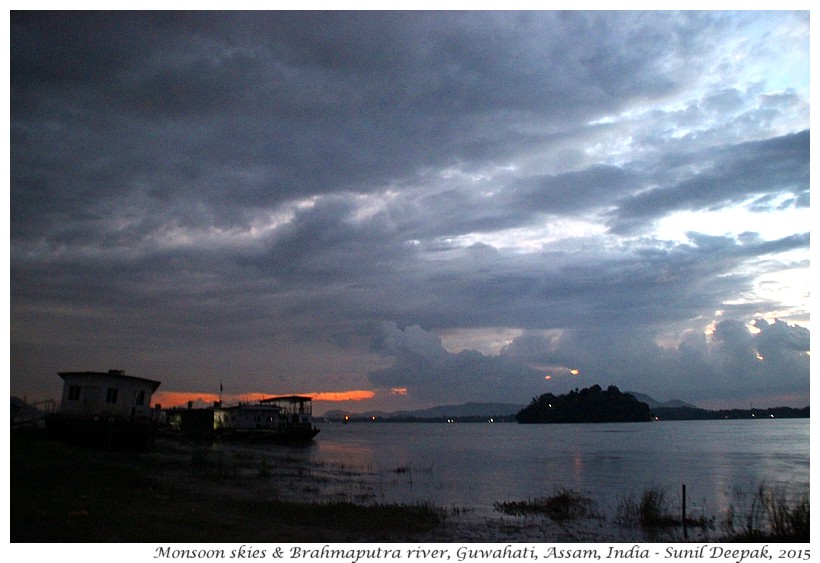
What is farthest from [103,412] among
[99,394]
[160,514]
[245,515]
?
[160,514]

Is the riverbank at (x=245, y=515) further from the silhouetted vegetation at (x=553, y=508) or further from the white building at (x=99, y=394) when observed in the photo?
the white building at (x=99, y=394)

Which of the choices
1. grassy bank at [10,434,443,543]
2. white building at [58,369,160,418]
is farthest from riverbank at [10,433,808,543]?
white building at [58,369,160,418]

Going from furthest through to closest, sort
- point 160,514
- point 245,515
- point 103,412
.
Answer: point 103,412
point 245,515
point 160,514

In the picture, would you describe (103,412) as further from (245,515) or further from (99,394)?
(245,515)

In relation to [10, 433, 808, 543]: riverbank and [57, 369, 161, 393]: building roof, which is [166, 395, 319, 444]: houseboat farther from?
[10, 433, 808, 543]: riverbank

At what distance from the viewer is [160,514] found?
18.1m

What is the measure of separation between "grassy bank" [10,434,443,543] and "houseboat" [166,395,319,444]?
51.5 meters

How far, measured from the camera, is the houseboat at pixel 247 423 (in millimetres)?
78938

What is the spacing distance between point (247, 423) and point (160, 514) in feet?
224

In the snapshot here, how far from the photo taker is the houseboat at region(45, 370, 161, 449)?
45.9m

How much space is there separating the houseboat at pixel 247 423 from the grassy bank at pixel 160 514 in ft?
169
